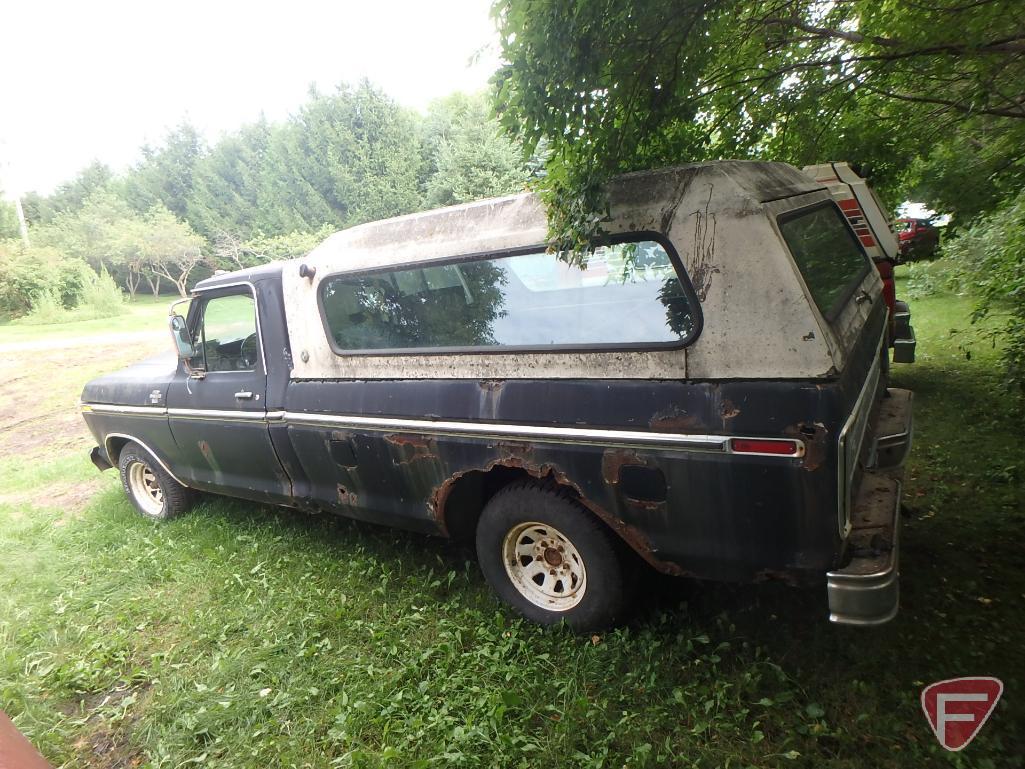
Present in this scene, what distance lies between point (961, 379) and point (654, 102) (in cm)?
535

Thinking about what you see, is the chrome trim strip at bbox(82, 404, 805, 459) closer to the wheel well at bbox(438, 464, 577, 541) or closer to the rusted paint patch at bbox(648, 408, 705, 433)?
the rusted paint patch at bbox(648, 408, 705, 433)

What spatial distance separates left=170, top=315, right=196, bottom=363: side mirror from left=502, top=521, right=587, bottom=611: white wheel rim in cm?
268

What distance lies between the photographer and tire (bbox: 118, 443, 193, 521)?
4770 millimetres

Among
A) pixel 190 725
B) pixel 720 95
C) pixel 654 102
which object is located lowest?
pixel 190 725

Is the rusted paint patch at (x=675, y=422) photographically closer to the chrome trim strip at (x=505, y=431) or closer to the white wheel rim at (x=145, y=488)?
the chrome trim strip at (x=505, y=431)

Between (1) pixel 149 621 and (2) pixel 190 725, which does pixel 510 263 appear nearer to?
(2) pixel 190 725

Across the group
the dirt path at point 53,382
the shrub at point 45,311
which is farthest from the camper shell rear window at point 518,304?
the shrub at point 45,311

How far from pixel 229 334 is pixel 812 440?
3.56 m

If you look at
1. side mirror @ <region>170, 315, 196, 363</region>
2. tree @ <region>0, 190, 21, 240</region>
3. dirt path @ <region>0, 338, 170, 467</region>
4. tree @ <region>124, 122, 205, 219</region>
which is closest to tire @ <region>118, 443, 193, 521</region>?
side mirror @ <region>170, 315, 196, 363</region>

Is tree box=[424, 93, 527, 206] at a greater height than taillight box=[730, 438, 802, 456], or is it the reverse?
tree box=[424, 93, 527, 206]

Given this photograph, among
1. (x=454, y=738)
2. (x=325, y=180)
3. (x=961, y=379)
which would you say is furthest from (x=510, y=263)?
(x=325, y=180)

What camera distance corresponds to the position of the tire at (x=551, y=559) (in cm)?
265

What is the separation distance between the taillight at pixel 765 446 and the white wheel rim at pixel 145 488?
474cm

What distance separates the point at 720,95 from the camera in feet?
13.1
